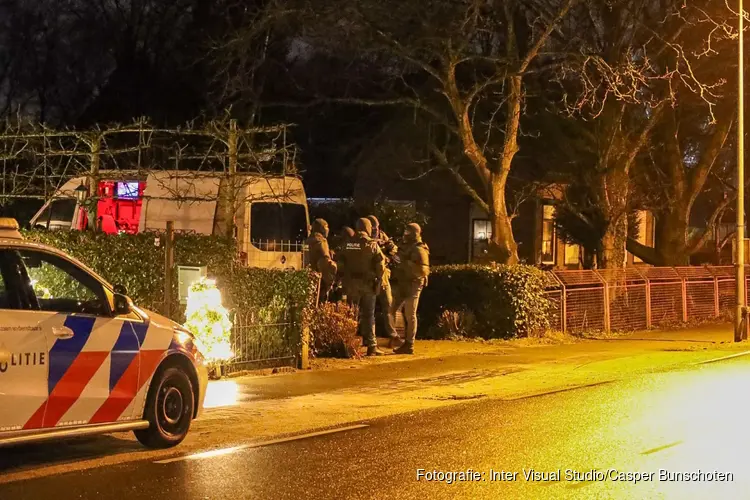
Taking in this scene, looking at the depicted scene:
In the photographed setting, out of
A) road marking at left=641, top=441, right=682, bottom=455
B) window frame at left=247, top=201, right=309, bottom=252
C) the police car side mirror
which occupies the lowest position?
road marking at left=641, top=441, right=682, bottom=455

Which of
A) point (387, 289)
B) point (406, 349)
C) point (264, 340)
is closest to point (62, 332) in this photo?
point (264, 340)

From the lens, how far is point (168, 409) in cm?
906

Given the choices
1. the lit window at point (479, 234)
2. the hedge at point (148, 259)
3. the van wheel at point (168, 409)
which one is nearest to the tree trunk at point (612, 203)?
the lit window at point (479, 234)

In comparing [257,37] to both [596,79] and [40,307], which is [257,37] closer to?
[596,79]

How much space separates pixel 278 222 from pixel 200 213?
1.63 meters

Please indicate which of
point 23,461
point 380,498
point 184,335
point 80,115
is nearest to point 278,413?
point 184,335

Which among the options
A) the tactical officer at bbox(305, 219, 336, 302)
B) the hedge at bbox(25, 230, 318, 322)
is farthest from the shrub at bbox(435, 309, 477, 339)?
the hedge at bbox(25, 230, 318, 322)

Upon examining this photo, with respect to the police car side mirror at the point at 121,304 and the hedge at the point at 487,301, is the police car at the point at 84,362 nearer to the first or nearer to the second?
the police car side mirror at the point at 121,304

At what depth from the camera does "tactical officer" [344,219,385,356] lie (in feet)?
51.3

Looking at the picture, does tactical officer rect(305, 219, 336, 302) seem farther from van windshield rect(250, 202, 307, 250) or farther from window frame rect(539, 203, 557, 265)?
window frame rect(539, 203, 557, 265)

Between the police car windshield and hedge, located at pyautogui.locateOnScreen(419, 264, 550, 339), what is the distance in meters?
3.16

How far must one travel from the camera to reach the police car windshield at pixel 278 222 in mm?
20109

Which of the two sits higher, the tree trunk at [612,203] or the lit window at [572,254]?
the tree trunk at [612,203]

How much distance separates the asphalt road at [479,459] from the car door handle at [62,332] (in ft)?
3.65
